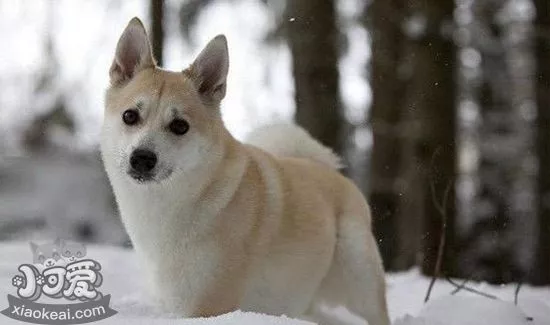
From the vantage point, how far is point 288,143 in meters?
3.21

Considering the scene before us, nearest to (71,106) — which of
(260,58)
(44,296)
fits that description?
(260,58)

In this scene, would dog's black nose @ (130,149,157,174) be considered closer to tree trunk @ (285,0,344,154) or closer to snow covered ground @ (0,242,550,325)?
snow covered ground @ (0,242,550,325)

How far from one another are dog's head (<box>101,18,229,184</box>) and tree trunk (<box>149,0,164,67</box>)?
660 millimetres

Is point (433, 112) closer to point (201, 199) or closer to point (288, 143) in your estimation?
point (288, 143)

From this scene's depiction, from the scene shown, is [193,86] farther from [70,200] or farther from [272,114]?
[70,200]

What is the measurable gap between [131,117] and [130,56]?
0.31m

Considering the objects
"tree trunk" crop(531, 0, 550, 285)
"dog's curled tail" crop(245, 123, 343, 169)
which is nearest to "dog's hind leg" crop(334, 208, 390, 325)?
"dog's curled tail" crop(245, 123, 343, 169)

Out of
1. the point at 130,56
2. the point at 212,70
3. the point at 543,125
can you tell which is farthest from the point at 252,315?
the point at 543,125

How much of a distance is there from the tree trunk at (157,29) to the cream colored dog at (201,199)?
26.0 inches

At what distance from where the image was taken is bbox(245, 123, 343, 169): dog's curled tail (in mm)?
3199

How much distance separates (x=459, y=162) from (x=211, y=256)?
11.8 ft

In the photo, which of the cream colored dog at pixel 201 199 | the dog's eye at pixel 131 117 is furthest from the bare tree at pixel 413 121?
the dog's eye at pixel 131 117

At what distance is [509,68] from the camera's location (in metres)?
5.55

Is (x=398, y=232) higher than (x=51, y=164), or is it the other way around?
(x=51, y=164)
